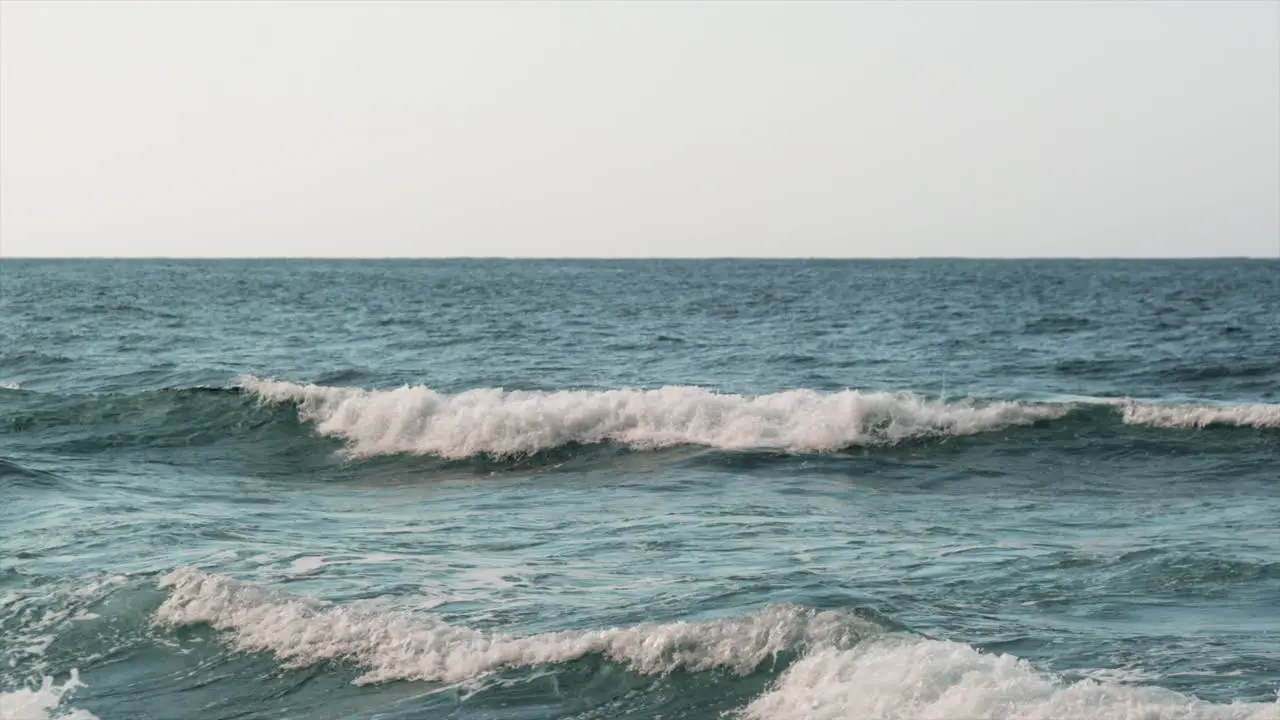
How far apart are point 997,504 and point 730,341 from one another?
23710 mm

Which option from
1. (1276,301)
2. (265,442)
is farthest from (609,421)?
(1276,301)

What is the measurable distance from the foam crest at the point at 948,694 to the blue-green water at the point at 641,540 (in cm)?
3

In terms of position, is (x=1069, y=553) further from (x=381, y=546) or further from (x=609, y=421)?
(x=609, y=421)

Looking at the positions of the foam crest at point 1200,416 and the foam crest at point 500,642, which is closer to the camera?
the foam crest at point 500,642

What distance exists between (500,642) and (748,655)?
1.69m

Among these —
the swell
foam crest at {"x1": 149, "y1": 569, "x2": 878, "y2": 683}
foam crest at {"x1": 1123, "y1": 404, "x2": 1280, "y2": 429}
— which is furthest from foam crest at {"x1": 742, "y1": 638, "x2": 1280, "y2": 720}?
foam crest at {"x1": 1123, "y1": 404, "x2": 1280, "y2": 429}

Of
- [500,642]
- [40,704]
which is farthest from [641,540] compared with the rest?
[40,704]

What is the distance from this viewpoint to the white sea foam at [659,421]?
65.9 feet

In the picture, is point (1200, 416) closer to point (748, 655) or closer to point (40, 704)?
point (748, 655)

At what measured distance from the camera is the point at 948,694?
8117 millimetres

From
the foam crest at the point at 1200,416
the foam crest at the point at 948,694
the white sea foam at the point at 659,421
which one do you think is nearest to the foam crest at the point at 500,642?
the foam crest at the point at 948,694

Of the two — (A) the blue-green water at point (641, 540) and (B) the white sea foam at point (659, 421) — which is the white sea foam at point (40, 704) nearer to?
(A) the blue-green water at point (641, 540)

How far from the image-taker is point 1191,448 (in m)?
19.3

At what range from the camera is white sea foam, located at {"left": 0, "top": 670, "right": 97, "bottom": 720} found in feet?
29.7
